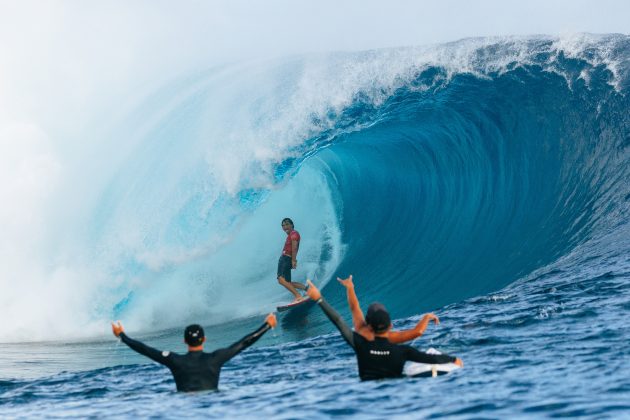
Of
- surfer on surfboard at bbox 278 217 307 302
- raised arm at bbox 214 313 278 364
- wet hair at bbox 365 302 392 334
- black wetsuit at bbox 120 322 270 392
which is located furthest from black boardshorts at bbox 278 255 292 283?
wet hair at bbox 365 302 392 334

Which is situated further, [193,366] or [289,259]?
[289,259]

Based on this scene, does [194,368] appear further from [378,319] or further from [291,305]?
[291,305]

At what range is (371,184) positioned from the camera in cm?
1770

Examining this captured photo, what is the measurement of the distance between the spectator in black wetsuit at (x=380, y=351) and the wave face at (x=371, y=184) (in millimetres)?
5681

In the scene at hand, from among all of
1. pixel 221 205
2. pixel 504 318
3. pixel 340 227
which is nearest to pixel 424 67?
pixel 340 227

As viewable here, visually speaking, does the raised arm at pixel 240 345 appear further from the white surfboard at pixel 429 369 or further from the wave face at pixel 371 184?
the wave face at pixel 371 184

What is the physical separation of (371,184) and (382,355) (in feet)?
38.3

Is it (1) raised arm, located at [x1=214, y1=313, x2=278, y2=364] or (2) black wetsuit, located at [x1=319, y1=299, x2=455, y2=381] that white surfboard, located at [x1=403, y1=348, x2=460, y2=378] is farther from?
(1) raised arm, located at [x1=214, y1=313, x2=278, y2=364]

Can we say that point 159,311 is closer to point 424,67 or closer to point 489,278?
point 489,278

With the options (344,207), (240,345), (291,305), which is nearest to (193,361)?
(240,345)

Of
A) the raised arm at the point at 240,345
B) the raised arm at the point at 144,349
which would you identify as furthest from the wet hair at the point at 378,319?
the raised arm at the point at 144,349

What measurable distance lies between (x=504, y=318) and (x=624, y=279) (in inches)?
68.5

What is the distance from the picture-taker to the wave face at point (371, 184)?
13.2m

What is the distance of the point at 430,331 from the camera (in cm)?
830
